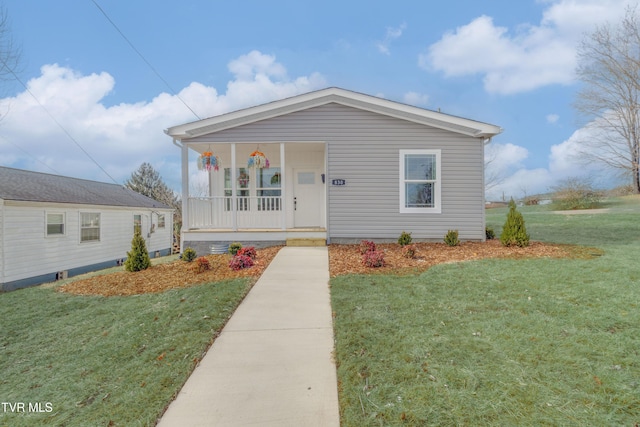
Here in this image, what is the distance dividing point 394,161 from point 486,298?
5412mm

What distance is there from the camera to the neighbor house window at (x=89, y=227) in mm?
13530

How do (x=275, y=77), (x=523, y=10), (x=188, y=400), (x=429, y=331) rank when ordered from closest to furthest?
(x=188, y=400), (x=429, y=331), (x=523, y=10), (x=275, y=77)

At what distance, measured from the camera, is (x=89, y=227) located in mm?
13938

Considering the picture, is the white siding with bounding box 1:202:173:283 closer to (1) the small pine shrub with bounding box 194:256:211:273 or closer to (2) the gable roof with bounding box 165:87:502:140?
(2) the gable roof with bounding box 165:87:502:140

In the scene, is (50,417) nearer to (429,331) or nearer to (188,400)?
(188,400)

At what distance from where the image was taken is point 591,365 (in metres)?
2.73

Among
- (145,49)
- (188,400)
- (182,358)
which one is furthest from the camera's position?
(145,49)

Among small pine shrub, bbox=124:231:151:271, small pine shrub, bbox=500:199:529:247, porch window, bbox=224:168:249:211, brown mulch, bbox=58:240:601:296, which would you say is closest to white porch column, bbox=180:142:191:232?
small pine shrub, bbox=124:231:151:271

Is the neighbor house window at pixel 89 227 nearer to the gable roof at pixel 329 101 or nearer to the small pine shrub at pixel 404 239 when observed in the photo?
the gable roof at pixel 329 101

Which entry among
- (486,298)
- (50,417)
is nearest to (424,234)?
(486,298)

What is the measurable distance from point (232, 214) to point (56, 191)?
9.64m

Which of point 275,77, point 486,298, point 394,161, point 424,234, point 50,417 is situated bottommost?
point 50,417

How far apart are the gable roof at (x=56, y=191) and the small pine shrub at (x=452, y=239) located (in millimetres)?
13772

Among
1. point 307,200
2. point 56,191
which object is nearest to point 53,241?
point 56,191
